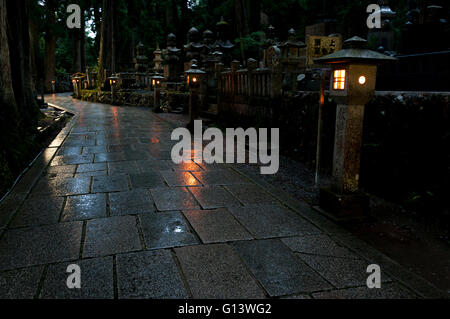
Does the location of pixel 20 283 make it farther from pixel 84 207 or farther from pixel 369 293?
pixel 369 293

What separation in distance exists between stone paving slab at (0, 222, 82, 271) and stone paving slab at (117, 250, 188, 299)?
1.77ft

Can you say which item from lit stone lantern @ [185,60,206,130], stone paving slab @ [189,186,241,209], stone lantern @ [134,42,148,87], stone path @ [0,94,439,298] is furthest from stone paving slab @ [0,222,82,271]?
stone lantern @ [134,42,148,87]

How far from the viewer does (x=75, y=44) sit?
112 ft

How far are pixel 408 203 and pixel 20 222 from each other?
4.67 meters

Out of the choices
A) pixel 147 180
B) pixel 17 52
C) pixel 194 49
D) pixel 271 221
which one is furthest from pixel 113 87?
pixel 271 221

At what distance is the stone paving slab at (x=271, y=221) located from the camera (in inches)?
146

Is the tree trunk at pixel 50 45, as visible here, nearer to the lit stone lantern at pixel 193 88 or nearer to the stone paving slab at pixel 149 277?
the lit stone lantern at pixel 193 88

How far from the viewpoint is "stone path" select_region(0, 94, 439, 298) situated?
2.66 meters

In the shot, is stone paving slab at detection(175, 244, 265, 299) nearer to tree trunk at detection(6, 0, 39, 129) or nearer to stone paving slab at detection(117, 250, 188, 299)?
stone paving slab at detection(117, 250, 188, 299)

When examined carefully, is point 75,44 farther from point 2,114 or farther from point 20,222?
point 20,222

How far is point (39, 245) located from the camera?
130 inches

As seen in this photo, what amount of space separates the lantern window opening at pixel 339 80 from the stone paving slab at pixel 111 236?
2789mm

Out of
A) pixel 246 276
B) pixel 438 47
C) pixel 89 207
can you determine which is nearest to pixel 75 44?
pixel 438 47

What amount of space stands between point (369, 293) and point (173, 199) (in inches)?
110
